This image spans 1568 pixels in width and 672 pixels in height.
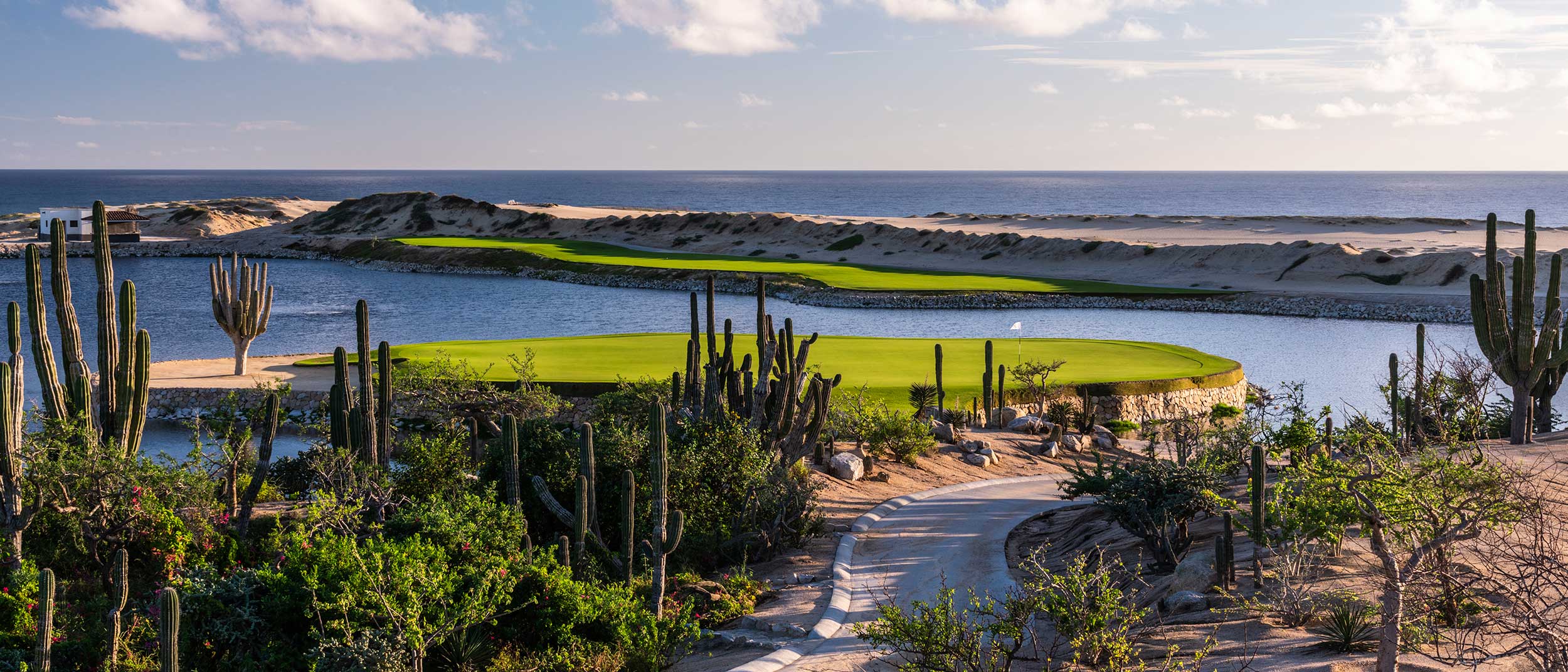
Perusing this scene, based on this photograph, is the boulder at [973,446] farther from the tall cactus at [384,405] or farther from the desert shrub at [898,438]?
the tall cactus at [384,405]

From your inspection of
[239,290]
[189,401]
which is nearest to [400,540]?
[189,401]

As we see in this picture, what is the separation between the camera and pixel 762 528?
1493 centimetres

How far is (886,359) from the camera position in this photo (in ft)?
108

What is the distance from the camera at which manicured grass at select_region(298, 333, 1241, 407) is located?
93.9 feet

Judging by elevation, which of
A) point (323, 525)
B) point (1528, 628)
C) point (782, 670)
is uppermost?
point (1528, 628)

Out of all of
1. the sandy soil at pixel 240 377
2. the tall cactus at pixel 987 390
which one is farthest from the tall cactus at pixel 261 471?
the tall cactus at pixel 987 390

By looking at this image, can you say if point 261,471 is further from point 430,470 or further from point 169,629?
point 169,629

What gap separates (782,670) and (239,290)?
25.4 meters

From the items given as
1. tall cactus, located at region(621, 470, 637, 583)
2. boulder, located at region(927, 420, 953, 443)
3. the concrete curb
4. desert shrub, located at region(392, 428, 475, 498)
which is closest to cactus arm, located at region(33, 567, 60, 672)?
desert shrub, located at region(392, 428, 475, 498)

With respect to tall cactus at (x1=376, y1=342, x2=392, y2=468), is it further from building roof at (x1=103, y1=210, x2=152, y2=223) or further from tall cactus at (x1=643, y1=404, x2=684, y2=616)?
building roof at (x1=103, y1=210, x2=152, y2=223)

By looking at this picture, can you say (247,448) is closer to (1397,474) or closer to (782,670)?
(782,670)

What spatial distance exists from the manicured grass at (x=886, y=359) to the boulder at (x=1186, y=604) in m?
14.6

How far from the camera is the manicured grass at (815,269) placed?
6347 centimetres

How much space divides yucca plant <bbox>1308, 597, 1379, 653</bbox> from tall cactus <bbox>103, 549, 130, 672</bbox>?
1020cm
